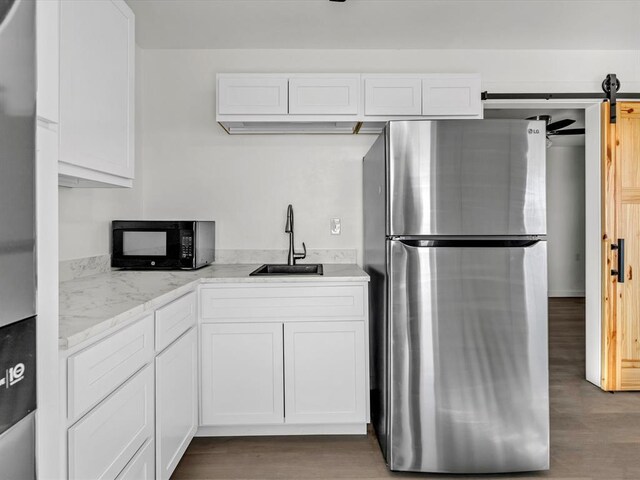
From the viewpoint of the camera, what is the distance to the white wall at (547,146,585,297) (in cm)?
680

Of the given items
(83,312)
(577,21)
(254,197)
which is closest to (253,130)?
(254,197)

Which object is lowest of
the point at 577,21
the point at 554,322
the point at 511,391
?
the point at 554,322

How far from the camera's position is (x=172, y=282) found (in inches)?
79.4

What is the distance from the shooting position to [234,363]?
87.5 inches

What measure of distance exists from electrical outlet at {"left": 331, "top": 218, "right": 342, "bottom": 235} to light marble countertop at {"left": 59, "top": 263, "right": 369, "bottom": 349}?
10.9 inches

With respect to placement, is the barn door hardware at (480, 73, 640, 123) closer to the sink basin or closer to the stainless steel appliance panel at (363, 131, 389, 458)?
the stainless steel appliance panel at (363, 131, 389, 458)

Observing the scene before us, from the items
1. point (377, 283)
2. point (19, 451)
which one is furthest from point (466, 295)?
point (19, 451)

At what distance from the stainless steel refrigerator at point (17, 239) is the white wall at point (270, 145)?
230cm

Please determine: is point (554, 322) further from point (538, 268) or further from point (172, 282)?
point (172, 282)

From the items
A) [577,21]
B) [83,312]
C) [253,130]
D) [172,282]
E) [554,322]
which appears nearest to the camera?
[83,312]

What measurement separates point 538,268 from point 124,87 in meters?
2.07

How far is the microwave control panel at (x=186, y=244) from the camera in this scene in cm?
243

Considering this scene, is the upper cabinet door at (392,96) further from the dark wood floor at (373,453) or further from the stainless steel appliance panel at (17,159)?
the stainless steel appliance panel at (17,159)

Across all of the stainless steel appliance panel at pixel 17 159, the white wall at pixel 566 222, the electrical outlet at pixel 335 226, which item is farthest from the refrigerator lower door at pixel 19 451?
the white wall at pixel 566 222
